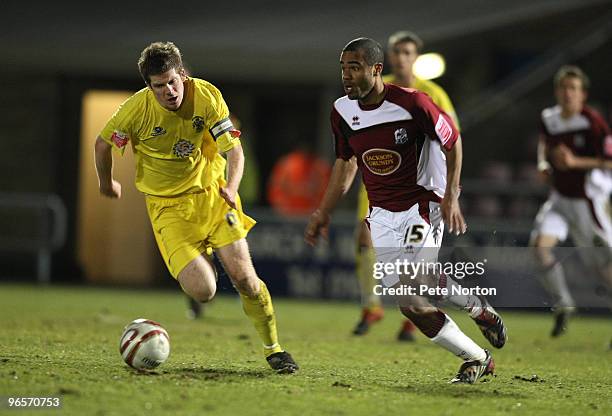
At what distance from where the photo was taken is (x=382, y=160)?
6.88 m

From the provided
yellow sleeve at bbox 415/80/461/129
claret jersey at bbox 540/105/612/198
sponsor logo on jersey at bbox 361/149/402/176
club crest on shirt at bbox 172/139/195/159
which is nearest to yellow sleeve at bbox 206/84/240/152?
club crest on shirt at bbox 172/139/195/159

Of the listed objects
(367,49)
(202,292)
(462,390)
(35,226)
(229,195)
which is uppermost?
(367,49)

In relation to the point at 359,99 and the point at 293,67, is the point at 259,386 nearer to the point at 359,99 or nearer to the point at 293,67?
the point at 359,99

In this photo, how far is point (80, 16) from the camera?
56.2 feet

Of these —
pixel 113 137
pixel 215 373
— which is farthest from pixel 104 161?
pixel 215 373

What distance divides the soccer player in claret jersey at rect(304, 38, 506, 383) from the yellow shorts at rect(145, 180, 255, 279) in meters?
0.51

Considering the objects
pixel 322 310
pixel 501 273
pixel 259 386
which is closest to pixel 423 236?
pixel 259 386

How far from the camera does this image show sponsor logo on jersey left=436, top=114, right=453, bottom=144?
6.63 meters

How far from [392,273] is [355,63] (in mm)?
1289

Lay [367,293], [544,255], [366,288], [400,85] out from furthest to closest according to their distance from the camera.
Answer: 1. [544,255]
2. [366,288]
3. [367,293]
4. [400,85]

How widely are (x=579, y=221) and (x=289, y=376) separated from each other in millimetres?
4946

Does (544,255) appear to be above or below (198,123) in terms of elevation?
below

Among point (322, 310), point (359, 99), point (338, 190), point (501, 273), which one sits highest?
point (359, 99)

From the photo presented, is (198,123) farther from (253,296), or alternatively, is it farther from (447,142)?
(447,142)
